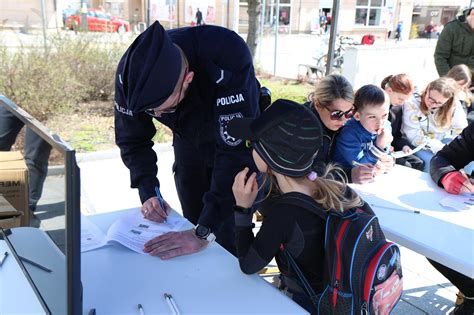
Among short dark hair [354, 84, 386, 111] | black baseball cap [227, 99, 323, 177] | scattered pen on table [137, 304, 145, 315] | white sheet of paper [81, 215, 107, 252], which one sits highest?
black baseball cap [227, 99, 323, 177]

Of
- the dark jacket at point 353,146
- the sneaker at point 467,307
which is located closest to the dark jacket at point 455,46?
the dark jacket at point 353,146

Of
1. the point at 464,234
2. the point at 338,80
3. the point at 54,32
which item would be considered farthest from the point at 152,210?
the point at 54,32

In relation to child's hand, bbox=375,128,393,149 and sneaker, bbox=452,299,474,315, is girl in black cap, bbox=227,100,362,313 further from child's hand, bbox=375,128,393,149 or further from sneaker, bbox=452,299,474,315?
child's hand, bbox=375,128,393,149

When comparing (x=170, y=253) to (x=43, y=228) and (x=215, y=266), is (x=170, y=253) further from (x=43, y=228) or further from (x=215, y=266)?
(x=43, y=228)

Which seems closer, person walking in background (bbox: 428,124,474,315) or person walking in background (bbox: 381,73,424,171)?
person walking in background (bbox: 428,124,474,315)

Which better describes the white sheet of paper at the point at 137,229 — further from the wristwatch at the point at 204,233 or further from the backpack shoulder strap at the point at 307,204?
the backpack shoulder strap at the point at 307,204

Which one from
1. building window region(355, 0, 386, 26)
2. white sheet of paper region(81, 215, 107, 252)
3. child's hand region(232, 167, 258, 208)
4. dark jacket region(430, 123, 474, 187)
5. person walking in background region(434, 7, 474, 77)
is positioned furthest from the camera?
building window region(355, 0, 386, 26)

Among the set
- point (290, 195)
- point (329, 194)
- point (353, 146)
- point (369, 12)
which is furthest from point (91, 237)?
point (369, 12)

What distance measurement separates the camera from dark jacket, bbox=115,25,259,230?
5.39 ft

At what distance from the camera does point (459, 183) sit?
2.21 meters

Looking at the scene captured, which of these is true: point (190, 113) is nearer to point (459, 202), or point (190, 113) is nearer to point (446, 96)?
point (459, 202)

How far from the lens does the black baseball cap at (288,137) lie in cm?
131

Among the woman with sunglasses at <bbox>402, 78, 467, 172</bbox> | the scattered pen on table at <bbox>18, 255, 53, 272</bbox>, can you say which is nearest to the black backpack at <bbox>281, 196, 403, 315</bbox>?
the scattered pen on table at <bbox>18, 255, 53, 272</bbox>

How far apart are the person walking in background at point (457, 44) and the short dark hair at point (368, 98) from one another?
2.53 metres
